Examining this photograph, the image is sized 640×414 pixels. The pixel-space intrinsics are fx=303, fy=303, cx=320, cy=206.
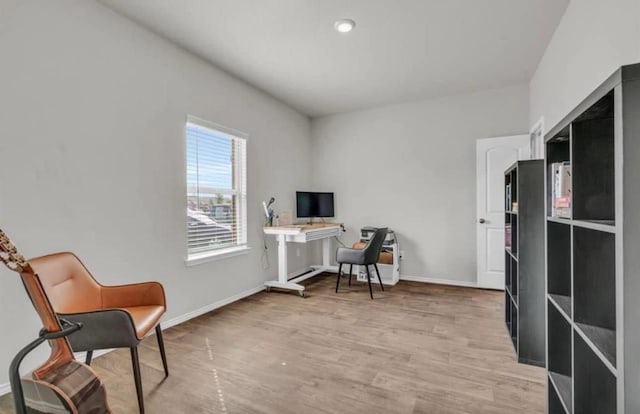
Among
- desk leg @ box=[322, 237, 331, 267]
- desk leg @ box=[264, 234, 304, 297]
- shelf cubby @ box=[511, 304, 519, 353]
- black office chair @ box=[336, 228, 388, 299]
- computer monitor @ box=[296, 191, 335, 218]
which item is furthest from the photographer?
desk leg @ box=[322, 237, 331, 267]

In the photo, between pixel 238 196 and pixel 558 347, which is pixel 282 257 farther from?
pixel 558 347

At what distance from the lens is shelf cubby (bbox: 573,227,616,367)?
3.51 feet

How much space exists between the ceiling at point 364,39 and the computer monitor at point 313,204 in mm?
1516

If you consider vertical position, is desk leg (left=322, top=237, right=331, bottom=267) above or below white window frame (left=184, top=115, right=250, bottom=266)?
below

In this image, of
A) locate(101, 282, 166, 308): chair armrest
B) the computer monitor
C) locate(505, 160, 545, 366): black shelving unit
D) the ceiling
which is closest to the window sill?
locate(101, 282, 166, 308): chair armrest

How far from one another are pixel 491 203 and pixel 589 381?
323cm

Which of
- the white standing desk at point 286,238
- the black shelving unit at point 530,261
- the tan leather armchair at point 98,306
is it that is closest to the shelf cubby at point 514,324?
the black shelving unit at point 530,261

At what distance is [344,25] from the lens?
8.57ft

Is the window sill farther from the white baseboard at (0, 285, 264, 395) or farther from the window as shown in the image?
the white baseboard at (0, 285, 264, 395)

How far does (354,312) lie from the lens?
3244mm

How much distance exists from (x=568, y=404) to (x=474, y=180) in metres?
3.34

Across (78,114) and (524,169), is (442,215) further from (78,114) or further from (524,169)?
(78,114)

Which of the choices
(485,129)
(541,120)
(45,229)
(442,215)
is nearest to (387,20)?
(541,120)

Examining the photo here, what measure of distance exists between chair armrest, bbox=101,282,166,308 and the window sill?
3.11 feet
